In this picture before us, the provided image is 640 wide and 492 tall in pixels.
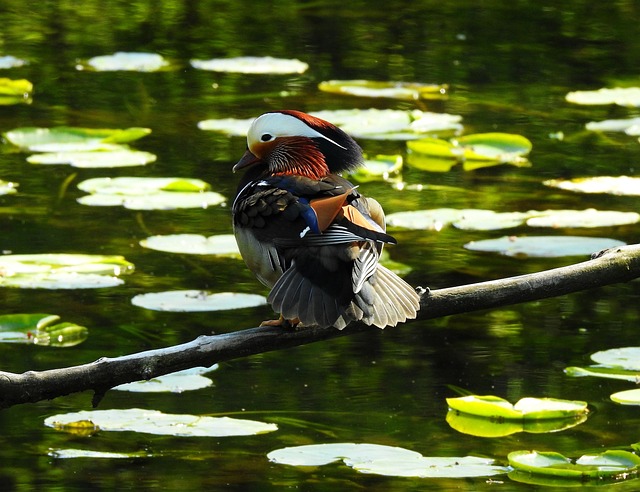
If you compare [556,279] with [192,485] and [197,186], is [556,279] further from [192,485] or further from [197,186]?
[197,186]

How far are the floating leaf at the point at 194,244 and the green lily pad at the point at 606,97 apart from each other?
3090mm

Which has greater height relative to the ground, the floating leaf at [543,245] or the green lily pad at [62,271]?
the floating leaf at [543,245]

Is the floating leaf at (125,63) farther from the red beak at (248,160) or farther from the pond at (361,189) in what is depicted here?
the red beak at (248,160)

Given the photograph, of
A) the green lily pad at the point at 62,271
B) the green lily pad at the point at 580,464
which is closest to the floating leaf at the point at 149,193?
the green lily pad at the point at 62,271

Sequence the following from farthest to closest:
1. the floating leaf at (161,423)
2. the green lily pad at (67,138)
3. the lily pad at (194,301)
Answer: the green lily pad at (67,138) → the lily pad at (194,301) → the floating leaf at (161,423)

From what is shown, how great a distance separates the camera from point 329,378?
383 centimetres

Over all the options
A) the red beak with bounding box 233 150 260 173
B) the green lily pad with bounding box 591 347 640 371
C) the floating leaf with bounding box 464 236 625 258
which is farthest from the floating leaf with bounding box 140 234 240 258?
the green lily pad with bounding box 591 347 640 371

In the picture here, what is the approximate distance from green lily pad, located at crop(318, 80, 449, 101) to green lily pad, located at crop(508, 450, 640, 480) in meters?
4.54

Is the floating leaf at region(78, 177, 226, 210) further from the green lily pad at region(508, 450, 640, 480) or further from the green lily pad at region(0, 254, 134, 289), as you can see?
the green lily pad at region(508, 450, 640, 480)

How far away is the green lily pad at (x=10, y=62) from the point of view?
26.4 ft

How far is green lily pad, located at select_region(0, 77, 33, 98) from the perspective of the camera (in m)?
7.36

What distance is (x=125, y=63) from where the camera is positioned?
8.15 m

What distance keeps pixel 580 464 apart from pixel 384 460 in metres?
0.46

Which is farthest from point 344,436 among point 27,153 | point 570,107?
point 570,107
